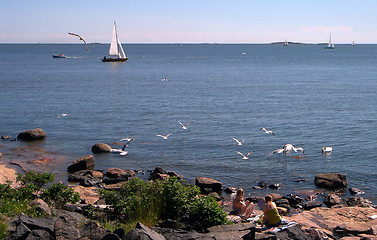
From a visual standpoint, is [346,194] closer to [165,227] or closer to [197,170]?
[197,170]

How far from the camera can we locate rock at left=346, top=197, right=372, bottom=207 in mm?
25375

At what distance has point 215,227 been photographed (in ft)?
52.1

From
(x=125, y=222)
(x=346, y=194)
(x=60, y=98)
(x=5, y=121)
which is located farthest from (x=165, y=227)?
(x=60, y=98)

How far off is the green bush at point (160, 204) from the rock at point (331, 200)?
10795 millimetres

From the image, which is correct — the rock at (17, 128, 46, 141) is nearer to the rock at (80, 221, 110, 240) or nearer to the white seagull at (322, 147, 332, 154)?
the white seagull at (322, 147, 332, 154)

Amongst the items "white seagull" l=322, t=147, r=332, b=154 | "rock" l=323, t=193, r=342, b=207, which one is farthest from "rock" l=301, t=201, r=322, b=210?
"white seagull" l=322, t=147, r=332, b=154

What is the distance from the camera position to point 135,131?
4588 cm

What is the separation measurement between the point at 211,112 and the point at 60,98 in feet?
87.7

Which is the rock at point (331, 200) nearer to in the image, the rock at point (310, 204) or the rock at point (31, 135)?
the rock at point (310, 204)

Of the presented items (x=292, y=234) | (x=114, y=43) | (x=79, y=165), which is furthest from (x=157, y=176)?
(x=114, y=43)

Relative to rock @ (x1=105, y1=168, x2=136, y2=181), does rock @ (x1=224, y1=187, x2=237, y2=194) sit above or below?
below

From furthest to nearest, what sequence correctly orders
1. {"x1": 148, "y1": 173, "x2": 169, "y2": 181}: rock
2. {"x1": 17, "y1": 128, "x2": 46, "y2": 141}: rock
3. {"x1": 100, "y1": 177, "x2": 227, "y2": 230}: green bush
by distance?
{"x1": 17, "y1": 128, "x2": 46, "y2": 141}: rock → {"x1": 148, "y1": 173, "x2": 169, "y2": 181}: rock → {"x1": 100, "y1": 177, "x2": 227, "y2": 230}: green bush

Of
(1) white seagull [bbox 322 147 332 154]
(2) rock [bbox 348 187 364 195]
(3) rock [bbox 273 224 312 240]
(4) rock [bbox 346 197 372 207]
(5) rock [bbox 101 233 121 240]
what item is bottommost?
(2) rock [bbox 348 187 364 195]

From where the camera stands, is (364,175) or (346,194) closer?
(346,194)
